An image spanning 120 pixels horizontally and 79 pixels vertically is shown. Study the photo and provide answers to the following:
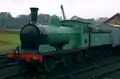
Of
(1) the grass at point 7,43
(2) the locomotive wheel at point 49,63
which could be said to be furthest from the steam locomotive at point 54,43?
(1) the grass at point 7,43

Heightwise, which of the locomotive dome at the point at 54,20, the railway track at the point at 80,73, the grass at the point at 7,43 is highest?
the locomotive dome at the point at 54,20

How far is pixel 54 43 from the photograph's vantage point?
11414mm

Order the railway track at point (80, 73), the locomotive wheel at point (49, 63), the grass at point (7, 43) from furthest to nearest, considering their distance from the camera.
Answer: the grass at point (7, 43) < the railway track at point (80, 73) < the locomotive wheel at point (49, 63)

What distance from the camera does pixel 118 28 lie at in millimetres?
19359

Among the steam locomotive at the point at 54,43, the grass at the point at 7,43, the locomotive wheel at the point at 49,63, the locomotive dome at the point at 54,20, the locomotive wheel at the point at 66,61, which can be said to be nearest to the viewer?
the steam locomotive at the point at 54,43

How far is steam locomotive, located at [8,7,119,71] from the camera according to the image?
412 inches

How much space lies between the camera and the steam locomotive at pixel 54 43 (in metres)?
10.5

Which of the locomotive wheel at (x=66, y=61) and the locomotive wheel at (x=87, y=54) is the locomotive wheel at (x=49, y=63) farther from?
the locomotive wheel at (x=87, y=54)

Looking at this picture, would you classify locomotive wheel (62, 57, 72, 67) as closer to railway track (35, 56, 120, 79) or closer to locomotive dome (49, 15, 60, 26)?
railway track (35, 56, 120, 79)

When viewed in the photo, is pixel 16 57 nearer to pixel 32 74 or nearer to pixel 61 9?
pixel 32 74

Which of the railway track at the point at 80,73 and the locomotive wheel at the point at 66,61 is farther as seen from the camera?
the locomotive wheel at the point at 66,61

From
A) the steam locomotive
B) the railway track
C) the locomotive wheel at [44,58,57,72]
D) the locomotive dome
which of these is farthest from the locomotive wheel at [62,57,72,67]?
the locomotive dome

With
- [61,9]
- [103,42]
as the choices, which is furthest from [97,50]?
[61,9]

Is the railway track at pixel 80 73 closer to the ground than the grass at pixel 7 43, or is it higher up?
closer to the ground
